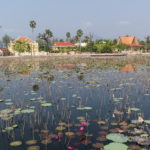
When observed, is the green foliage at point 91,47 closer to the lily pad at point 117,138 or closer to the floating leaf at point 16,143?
the lily pad at point 117,138

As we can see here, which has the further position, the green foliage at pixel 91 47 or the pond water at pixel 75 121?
the green foliage at pixel 91 47

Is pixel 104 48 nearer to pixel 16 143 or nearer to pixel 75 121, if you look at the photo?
pixel 75 121

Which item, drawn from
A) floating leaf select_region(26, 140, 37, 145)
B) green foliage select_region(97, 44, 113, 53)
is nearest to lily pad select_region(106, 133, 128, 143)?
floating leaf select_region(26, 140, 37, 145)

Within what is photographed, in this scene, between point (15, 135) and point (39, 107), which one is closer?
point (15, 135)

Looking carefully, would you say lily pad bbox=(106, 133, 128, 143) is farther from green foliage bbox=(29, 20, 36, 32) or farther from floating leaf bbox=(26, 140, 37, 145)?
green foliage bbox=(29, 20, 36, 32)

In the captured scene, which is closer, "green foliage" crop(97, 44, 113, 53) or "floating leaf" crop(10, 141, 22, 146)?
"floating leaf" crop(10, 141, 22, 146)

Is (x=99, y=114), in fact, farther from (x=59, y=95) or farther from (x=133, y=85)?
(x=133, y=85)

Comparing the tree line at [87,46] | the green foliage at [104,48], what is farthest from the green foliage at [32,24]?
the green foliage at [104,48]

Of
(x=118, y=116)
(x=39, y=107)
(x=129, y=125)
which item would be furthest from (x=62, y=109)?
(x=129, y=125)

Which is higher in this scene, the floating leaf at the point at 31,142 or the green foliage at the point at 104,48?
the green foliage at the point at 104,48

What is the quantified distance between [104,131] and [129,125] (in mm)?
938

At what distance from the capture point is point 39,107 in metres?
9.83

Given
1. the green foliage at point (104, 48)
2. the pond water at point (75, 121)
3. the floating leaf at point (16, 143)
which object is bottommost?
the floating leaf at point (16, 143)

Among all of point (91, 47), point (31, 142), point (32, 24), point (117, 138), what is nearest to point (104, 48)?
point (91, 47)
